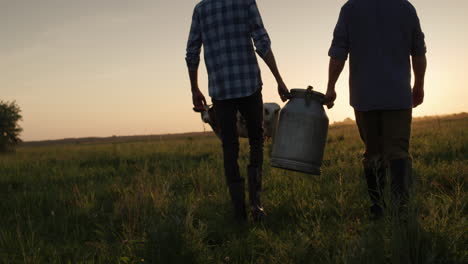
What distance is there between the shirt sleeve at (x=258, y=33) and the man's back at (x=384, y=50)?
0.75 meters

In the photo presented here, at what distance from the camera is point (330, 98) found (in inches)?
149

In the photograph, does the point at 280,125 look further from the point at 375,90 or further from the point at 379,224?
the point at 379,224

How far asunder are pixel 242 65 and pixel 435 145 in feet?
16.9

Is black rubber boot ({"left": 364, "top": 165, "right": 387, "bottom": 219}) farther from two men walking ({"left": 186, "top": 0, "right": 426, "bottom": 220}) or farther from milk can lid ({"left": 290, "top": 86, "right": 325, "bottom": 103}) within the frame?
milk can lid ({"left": 290, "top": 86, "right": 325, "bottom": 103})

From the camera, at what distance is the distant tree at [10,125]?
28406 mm

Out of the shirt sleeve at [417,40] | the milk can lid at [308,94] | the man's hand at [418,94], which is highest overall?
the shirt sleeve at [417,40]

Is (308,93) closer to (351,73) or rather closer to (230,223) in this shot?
(351,73)

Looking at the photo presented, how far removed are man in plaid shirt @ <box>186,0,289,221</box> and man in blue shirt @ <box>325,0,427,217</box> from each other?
→ 726mm

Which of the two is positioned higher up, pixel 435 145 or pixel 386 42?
pixel 386 42

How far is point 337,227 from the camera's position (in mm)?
3348

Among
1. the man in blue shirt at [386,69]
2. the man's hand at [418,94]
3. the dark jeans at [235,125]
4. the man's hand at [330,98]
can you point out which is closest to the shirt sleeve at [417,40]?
the man in blue shirt at [386,69]

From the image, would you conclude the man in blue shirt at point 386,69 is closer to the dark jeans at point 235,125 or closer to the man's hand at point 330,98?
the man's hand at point 330,98

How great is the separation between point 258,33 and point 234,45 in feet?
0.78

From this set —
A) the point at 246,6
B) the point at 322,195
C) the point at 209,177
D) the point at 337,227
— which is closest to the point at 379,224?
the point at 337,227
